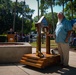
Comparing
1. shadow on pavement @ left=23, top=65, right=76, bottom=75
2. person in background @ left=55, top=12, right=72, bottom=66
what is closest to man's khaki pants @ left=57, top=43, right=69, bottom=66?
person in background @ left=55, top=12, right=72, bottom=66

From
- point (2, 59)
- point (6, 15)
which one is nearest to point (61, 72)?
point (2, 59)

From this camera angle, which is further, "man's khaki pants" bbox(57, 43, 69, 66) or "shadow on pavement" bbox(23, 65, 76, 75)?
"man's khaki pants" bbox(57, 43, 69, 66)

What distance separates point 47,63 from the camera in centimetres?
722

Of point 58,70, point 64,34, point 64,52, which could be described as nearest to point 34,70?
point 58,70

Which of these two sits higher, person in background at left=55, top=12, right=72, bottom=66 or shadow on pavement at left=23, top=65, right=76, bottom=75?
person in background at left=55, top=12, right=72, bottom=66

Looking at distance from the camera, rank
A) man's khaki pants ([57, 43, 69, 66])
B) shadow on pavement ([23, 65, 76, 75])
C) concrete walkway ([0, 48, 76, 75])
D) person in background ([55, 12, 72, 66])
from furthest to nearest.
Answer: man's khaki pants ([57, 43, 69, 66])
person in background ([55, 12, 72, 66])
shadow on pavement ([23, 65, 76, 75])
concrete walkway ([0, 48, 76, 75])


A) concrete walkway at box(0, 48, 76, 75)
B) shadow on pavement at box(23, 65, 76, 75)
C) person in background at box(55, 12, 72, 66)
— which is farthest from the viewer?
person in background at box(55, 12, 72, 66)

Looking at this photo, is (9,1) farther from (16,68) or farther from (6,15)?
(16,68)

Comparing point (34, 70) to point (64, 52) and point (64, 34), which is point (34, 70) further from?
point (64, 34)

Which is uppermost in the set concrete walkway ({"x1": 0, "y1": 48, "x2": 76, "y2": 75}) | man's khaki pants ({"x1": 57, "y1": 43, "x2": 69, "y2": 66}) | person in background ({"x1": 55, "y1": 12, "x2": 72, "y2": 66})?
person in background ({"x1": 55, "y1": 12, "x2": 72, "y2": 66})

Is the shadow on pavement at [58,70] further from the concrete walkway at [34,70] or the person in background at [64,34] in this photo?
the person in background at [64,34]

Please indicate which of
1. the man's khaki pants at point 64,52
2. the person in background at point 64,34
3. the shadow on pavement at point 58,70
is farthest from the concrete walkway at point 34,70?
the person in background at point 64,34

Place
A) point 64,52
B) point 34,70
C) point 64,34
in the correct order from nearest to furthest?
point 34,70, point 64,34, point 64,52

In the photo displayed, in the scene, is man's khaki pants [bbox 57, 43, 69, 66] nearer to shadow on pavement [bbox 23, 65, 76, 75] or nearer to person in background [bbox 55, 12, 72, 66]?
person in background [bbox 55, 12, 72, 66]
